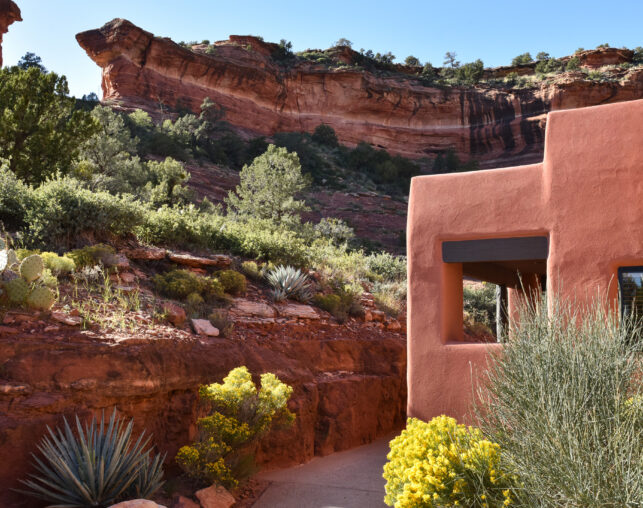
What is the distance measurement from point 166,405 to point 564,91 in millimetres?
52672

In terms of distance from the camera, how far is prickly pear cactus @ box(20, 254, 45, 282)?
7367 millimetres

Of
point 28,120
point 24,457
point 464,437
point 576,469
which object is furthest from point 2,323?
point 28,120

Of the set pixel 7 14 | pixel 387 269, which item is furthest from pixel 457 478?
pixel 7 14

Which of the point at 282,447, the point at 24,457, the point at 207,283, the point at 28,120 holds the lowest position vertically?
the point at 282,447

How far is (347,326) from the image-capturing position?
12.5 meters

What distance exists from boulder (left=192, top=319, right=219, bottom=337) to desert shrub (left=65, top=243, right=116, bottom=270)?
97.0 inches

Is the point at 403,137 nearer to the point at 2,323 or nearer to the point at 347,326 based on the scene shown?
the point at 347,326

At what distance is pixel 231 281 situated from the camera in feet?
37.5

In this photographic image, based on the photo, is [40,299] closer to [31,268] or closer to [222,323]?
[31,268]

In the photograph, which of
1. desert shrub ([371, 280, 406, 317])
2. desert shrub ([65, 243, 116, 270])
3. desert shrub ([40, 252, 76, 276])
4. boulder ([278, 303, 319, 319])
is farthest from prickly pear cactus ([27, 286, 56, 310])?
desert shrub ([371, 280, 406, 317])

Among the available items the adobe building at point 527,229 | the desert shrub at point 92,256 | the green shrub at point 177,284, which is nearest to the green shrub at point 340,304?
the green shrub at point 177,284

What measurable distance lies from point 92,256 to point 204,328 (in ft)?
9.80

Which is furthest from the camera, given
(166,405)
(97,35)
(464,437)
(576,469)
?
(97,35)

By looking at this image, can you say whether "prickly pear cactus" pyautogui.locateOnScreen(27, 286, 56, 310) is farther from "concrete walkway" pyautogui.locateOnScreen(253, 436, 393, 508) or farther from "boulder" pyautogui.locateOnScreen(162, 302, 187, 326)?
"concrete walkway" pyautogui.locateOnScreen(253, 436, 393, 508)
